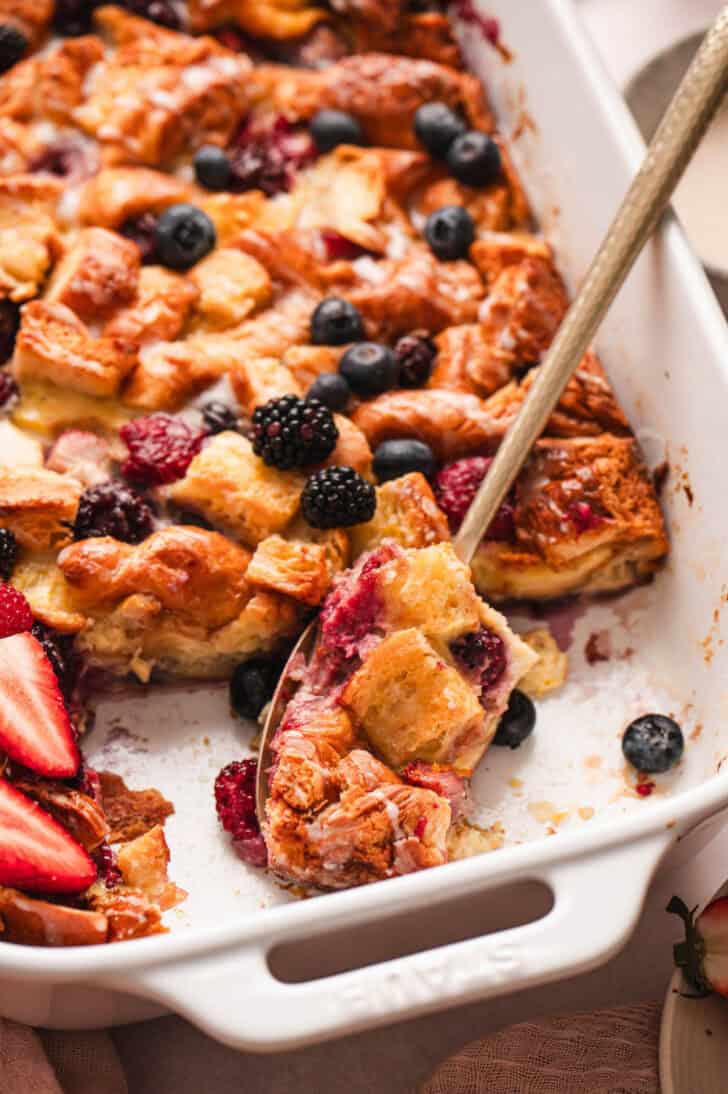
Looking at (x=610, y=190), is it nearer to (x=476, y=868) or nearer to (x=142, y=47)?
(x=142, y=47)

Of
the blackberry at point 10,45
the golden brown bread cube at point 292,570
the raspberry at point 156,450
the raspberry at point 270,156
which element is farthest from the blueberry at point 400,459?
the blackberry at point 10,45

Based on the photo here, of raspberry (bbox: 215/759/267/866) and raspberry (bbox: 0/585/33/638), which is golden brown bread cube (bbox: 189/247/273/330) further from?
raspberry (bbox: 215/759/267/866)

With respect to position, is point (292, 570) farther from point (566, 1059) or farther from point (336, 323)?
point (566, 1059)

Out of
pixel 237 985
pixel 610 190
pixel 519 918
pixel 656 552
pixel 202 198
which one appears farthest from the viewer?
pixel 202 198

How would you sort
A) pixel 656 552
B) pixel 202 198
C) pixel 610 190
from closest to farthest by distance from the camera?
1. pixel 656 552
2. pixel 610 190
3. pixel 202 198

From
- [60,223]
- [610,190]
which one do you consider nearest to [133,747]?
[60,223]

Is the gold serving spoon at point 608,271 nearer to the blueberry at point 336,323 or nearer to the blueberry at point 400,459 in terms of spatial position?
the blueberry at point 400,459

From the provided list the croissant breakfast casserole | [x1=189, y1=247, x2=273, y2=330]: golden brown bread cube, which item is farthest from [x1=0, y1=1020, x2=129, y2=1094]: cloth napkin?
[x1=189, y1=247, x2=273, y2=330]: golden brown bread cube
